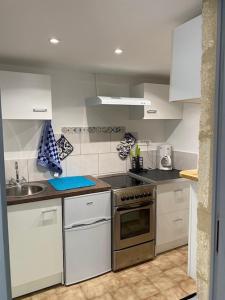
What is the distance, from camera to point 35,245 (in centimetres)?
202

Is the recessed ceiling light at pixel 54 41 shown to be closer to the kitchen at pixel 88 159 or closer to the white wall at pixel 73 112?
the kitchen at pixel 88 159

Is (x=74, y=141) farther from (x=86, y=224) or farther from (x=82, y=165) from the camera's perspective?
(x=86, y=224)

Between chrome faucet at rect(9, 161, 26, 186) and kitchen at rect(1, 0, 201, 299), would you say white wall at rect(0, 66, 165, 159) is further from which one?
chrome faucet at rect(9, 161, 26, 186)

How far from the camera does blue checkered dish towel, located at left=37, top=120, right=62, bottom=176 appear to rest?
2457mm

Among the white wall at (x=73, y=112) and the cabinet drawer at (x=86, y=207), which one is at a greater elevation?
the white wall at (x=73, y=112)

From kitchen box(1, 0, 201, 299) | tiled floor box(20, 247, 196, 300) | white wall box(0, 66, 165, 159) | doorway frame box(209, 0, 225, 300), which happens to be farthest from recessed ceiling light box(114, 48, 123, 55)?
tiled floor box(20, 247, 196, 300)

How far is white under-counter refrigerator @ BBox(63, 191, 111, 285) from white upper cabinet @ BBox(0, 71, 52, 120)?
35.3 inches

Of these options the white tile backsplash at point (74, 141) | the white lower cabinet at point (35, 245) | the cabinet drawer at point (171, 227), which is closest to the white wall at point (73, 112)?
the white tile backsplash at point (74, 141)

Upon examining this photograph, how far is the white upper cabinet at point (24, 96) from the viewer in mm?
2062

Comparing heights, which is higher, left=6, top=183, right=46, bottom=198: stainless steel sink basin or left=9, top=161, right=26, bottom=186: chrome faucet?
left=9, top=161, right=26, bottom=186: chrome faucet

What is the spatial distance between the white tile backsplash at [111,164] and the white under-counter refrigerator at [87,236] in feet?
2.13

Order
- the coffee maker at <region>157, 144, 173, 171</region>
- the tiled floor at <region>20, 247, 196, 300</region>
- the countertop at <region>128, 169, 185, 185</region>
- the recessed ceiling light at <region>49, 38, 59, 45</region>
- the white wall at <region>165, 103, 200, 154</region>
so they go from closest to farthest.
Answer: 1. the recessed ceiling light at <region>49, 38, 59, 45</region>
2. the tiled floor at <region>20, 247, 196, 300</region>
3. the countertop at <region>128, 169, 185, 185</region>
4. the white wall at <region>165, 103, 200, 154</region>
5. the coffee maker at <region>157, 144, 173, 171</region>

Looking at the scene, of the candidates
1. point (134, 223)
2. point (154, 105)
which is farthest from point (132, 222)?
point (154, 105)

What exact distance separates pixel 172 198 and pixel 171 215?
8.1 inches
